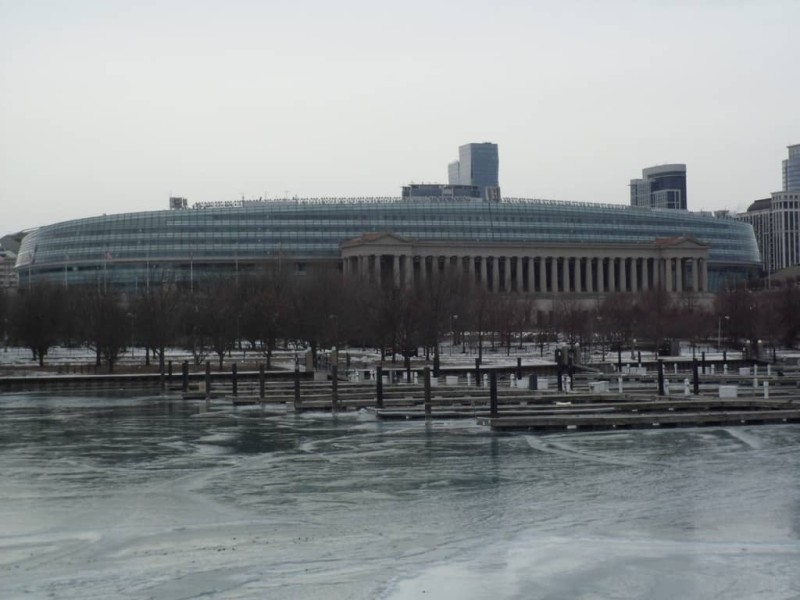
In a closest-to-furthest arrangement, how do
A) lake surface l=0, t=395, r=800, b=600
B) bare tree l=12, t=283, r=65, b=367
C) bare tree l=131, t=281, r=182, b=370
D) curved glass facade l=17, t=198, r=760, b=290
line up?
lake surface l=0, t=395, r=800, b=600, bare tree l=131, t=281, r=182, b=370, bare tree l=12, t=283, r=65, b=367, curved glass facade l=17, t=198, r=760, b=290

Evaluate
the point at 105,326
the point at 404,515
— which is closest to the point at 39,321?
the point at 105,326

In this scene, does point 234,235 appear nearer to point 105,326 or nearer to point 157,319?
point 157,319

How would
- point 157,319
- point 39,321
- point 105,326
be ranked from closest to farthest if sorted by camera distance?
1. point 105,326
2. point 157,319
3. point 39,321

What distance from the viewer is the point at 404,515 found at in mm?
32688

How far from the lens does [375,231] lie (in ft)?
647

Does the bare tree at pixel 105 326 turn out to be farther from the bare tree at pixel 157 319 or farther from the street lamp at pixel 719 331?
the street lamp at pixel 719 331

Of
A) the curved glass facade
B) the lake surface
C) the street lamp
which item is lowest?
the lake surface

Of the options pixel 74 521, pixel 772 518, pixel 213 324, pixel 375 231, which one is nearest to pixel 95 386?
pixel 213 324

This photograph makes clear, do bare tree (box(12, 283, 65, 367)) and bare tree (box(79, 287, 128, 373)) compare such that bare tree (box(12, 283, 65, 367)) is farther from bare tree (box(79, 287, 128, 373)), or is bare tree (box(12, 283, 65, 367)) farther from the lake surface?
the lake surface

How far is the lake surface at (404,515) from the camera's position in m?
25.6

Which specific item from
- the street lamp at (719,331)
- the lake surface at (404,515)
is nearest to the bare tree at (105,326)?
the lake surface at (404,515)

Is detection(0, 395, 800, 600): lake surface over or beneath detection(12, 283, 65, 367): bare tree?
beneath

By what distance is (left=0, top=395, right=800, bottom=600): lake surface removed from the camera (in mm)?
25609

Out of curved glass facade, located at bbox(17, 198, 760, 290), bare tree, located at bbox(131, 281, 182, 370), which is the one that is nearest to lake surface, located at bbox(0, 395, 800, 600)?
bare tree, located at bbox(131, 281, 182, 370)
